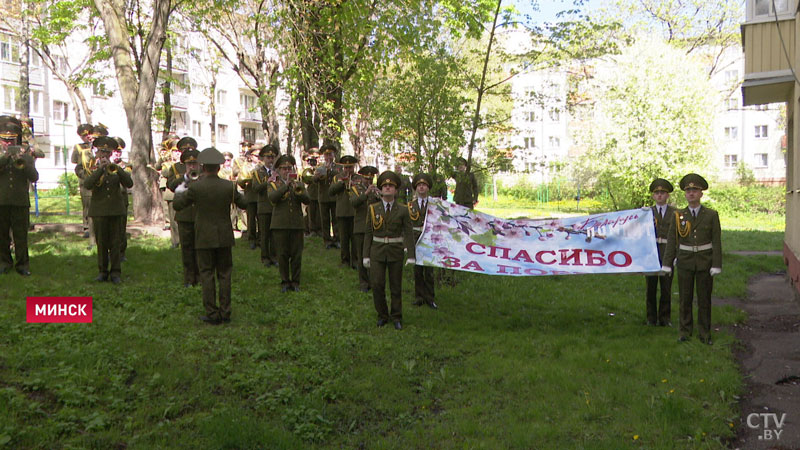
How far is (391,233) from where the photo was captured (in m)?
10.3

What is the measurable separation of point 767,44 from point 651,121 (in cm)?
2553

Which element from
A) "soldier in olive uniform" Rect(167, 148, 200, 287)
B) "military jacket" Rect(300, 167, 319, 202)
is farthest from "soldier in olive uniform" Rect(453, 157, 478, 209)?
"soldier in olive uniform" Rect(167, 148, 200, 287)

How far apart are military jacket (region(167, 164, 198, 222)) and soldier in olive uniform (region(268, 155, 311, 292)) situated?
1.46 m

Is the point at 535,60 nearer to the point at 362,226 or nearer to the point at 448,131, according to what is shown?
the point at 448,131

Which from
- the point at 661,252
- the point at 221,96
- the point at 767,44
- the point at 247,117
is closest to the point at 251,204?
the point at 661,252

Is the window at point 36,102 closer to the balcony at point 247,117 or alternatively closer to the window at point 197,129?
the window at point 197,129

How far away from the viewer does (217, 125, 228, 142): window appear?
68.0 meters

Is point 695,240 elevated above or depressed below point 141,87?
below

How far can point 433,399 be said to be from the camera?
302 inches

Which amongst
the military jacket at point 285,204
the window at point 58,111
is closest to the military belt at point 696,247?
the military jacket at point 285,204

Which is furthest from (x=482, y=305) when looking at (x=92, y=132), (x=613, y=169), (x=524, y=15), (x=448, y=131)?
(x=613, y=169)

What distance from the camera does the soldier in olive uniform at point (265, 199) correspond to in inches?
535

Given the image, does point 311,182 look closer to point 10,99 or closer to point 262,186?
point 262,186

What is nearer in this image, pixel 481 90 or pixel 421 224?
pixel 421 224
